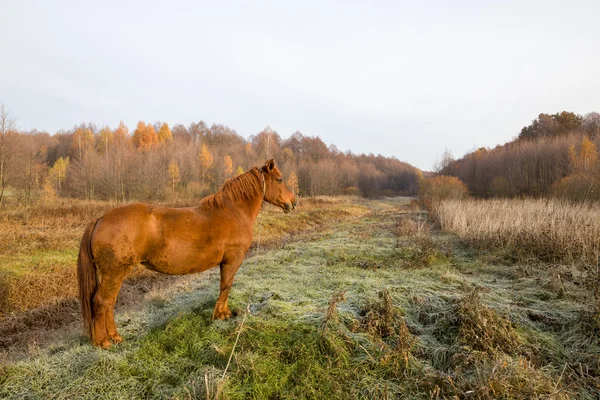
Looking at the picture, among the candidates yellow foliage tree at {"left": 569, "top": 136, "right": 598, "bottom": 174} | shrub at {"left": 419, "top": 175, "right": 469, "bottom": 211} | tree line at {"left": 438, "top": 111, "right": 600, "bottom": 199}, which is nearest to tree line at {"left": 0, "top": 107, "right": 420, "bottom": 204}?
shrub at {"left": 419, "top": 175, "right": 469, "bottom": 211}

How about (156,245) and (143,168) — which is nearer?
(156,245)

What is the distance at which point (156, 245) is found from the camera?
3.58 meters

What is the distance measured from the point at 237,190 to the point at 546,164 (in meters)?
43.8

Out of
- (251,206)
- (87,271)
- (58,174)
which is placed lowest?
(87,271)

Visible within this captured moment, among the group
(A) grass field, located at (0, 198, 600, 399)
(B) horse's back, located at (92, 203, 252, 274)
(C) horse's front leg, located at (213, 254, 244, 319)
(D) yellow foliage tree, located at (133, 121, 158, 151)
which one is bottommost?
(A) grass field, located at (0, 198, 600, 399)

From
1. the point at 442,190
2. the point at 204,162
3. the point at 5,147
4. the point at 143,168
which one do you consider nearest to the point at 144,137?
the point at 204,162

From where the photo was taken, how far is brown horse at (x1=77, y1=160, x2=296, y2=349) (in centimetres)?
342

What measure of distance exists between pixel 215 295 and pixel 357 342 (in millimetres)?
2783

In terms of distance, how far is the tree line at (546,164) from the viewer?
2508cm

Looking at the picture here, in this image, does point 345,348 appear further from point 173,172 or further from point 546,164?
point 546,164

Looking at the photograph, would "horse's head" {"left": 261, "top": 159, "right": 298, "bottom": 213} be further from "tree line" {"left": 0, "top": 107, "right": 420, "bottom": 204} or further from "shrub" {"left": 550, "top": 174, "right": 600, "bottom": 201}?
"tree line" {"left": 0, "top": 107, "right": 420, "bottom": 204}

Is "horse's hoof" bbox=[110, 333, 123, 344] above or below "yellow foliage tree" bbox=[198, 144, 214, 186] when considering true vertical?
below

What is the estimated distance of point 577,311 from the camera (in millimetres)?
4414

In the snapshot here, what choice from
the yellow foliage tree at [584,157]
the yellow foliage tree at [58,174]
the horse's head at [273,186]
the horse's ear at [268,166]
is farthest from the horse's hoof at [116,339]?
the yellow foliage tree at [58,174]
